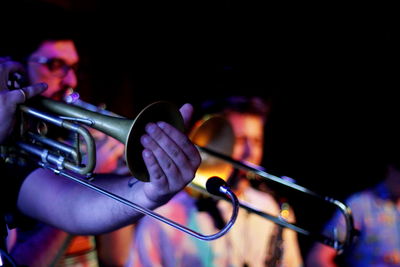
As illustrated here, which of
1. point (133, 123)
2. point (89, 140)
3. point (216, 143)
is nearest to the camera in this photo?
point (133, 123)

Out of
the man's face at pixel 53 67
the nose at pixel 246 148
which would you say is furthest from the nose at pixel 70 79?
the nose at pixel 246 148

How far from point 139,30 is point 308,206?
2.94m

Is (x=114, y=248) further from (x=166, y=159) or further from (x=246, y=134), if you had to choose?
(x=166, y=159)

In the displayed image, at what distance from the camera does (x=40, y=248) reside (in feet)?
6.26

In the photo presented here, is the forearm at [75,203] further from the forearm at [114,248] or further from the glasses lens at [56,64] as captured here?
the forearm at [114,248]

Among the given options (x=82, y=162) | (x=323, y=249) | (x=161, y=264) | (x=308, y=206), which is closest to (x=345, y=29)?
(x=308, y=206)

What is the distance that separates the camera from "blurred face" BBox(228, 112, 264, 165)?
262cm

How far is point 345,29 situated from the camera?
362 centimetres

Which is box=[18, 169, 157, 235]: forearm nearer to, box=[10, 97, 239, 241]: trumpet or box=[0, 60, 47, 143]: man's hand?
box=[10, 97, 239, 241]: trumpet

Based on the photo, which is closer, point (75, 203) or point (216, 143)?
point (75, 203)

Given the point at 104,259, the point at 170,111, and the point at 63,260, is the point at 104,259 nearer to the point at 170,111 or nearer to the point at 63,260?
the point at 63,260

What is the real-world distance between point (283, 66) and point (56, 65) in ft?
8.45

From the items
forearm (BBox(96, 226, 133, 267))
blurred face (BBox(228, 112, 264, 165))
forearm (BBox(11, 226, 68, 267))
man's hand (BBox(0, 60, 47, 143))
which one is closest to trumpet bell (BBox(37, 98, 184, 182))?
man's hand (BBox(0, 60, 47, 143))

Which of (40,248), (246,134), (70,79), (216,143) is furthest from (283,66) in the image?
(40,248)
